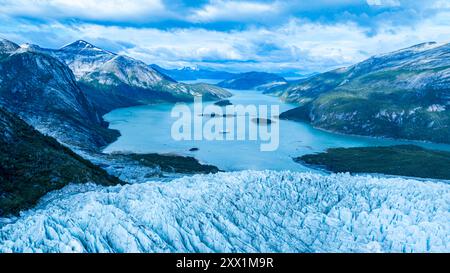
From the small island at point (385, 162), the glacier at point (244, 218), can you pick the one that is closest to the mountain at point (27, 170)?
the glacier at point (244, 218)

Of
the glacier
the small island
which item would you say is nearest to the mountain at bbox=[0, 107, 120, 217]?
the glacier

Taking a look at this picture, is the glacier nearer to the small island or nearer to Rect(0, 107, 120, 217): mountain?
Rect(0, 107, 120, 217): mountain

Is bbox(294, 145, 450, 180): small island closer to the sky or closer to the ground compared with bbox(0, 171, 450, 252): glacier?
closer to the ground

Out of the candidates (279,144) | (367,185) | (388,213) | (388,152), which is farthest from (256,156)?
(388,213)

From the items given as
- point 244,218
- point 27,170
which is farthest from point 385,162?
point 27,170

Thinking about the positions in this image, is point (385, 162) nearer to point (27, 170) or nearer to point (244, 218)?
point (244, 218)
